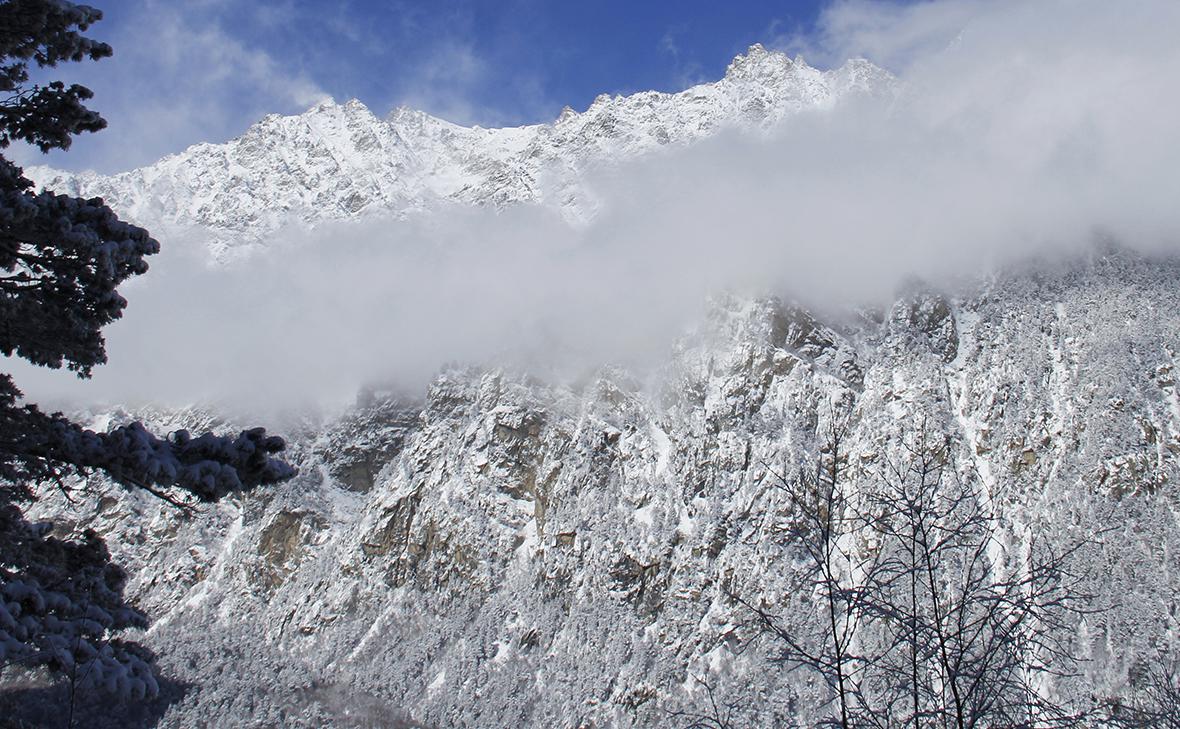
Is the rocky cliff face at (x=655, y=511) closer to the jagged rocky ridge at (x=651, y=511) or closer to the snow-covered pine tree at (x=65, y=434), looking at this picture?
the jagged rocky ridge at (x=651, y=511)

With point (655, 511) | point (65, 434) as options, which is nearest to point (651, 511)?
point (655, 511)

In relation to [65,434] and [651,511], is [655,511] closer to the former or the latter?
[651,511]

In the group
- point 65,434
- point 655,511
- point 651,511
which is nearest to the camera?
point 65,434

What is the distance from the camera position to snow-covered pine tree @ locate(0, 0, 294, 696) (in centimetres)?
959

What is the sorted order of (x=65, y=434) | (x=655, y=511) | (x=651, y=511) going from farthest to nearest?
(x=651, y=511) < (x=655, y=511) < (x=65, y=434)

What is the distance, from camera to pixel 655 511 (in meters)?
166

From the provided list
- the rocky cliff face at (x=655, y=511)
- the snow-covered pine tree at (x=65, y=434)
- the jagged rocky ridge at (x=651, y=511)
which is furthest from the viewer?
the jagged rocky ridge at (x=651, y=511)

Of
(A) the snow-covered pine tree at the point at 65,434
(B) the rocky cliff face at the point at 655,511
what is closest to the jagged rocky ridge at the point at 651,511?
(B) the rocky cliff face at the point at 655,511

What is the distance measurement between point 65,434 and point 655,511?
524ft

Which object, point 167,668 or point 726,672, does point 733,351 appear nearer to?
point 726,672

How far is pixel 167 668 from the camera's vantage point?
16100 centimetres

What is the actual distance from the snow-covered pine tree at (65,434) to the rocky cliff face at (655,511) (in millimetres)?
118429

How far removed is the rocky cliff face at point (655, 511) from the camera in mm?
133125

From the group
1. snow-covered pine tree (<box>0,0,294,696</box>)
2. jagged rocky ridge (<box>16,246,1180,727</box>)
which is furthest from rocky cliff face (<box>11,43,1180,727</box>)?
snow-covered pine tree (<box>0,0,294,696</box>)
